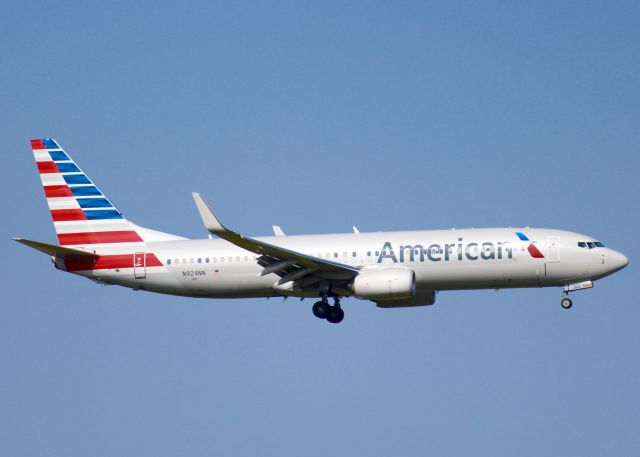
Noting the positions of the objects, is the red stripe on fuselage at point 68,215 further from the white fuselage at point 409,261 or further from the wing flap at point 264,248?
the wing flap at point 264,248

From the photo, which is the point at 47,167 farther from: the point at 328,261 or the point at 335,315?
the point at 335,315

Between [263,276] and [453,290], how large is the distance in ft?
27.4

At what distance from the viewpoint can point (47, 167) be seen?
56906 millimetres

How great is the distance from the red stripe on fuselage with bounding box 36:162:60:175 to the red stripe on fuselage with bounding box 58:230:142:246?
3.70 m

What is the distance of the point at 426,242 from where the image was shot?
164 feet

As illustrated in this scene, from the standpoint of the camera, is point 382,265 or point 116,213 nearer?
point 382,265

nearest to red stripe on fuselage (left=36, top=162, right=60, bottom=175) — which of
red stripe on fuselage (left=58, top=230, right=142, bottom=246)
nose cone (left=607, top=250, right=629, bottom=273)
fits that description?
red stripe on fuselage (left=58, top=230, right=142, bottom=246)

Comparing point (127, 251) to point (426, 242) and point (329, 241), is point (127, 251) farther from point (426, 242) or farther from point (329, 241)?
point (426, 242)

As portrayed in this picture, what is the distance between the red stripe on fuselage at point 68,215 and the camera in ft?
181

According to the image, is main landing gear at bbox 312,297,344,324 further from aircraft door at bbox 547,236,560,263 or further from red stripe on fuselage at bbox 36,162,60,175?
red stripe on fuselage at bbox 36,162,60,175

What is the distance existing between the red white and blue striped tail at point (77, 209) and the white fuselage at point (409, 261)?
160cm

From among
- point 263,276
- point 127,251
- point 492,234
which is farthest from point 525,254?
point 127,251

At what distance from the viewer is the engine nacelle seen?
48438 mm

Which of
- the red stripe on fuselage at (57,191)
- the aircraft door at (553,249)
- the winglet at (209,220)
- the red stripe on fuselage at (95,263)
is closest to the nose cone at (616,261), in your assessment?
the aircraft door at (553,249)
